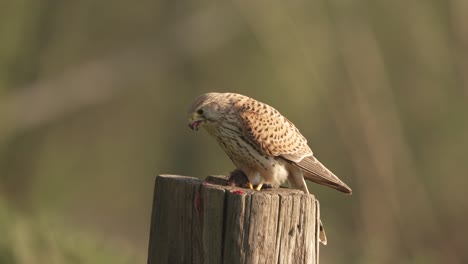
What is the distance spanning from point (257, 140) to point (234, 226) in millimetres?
1862

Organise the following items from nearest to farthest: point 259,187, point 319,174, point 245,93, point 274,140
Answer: point 259,187 < point 319,174 < point 274,140 < point 245,93

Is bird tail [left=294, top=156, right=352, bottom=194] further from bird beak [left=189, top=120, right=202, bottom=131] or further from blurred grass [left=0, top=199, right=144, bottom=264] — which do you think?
blurred grass [left=0, top=199, right=144, bottom=264]

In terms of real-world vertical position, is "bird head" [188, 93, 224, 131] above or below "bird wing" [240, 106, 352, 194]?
above

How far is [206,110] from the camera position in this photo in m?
5.78

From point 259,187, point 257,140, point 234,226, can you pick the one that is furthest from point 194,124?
point 234,226

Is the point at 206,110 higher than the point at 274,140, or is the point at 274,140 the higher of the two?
the point at 206,110

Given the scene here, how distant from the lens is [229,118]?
581cm

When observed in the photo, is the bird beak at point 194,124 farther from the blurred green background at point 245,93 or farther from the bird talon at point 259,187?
the blurred green background at point 245,93

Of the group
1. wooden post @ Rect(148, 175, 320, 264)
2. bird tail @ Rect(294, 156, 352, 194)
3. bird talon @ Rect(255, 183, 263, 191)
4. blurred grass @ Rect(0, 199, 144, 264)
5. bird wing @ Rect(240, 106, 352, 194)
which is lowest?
blurred grass @ Rect(0, 199, 144, 264)

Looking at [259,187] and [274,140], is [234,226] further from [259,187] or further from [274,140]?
[274,140]

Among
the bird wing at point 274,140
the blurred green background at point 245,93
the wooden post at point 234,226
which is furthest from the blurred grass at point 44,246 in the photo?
the wooden post at point 234,226

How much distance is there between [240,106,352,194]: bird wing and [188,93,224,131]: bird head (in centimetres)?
18

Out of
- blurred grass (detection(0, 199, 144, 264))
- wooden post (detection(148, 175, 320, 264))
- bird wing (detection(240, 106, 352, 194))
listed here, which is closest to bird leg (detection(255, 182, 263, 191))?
bird wing (detection(240, 106, 352, 194))

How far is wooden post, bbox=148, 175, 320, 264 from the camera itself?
3.87 metres
